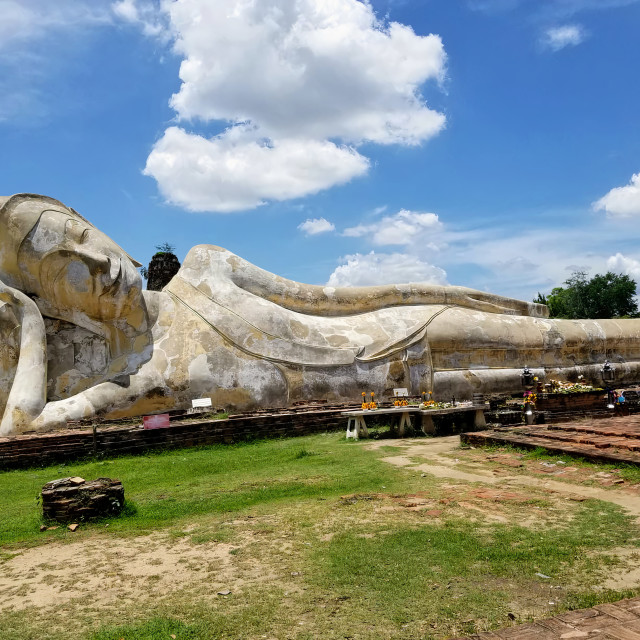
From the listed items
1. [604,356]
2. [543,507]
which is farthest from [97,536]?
[604,356]

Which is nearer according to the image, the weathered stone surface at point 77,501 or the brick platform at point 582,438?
the weathered stone surface at point 77,501

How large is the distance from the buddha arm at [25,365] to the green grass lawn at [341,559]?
3.17m

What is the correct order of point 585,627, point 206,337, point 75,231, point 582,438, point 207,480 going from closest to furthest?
point 585,627 → point 207,480 → point 582,438 → point 75,231 → point 206,337

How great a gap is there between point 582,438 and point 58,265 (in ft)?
27.8

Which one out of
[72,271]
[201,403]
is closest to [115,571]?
[201,403]

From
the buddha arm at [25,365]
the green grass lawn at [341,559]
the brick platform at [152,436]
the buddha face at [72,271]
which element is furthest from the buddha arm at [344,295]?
the green grass lawn at [341,559]

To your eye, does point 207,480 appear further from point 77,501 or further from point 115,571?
point 115,571

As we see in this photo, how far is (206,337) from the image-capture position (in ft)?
35.9

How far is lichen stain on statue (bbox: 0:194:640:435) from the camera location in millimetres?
9922

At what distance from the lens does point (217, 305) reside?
1146 centimetres

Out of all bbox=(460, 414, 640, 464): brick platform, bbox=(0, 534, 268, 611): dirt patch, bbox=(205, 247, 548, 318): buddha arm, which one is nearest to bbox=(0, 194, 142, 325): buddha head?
bbox=(205, 247, 548, 318): buddha arm

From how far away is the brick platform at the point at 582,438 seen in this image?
598 centimetres

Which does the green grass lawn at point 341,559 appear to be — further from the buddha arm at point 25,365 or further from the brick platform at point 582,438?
the buddha arm at point 25,365

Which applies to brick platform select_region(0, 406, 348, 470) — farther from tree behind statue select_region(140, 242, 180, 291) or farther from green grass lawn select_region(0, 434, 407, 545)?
tree behind statue select_region(140, 242, 180, 291)
